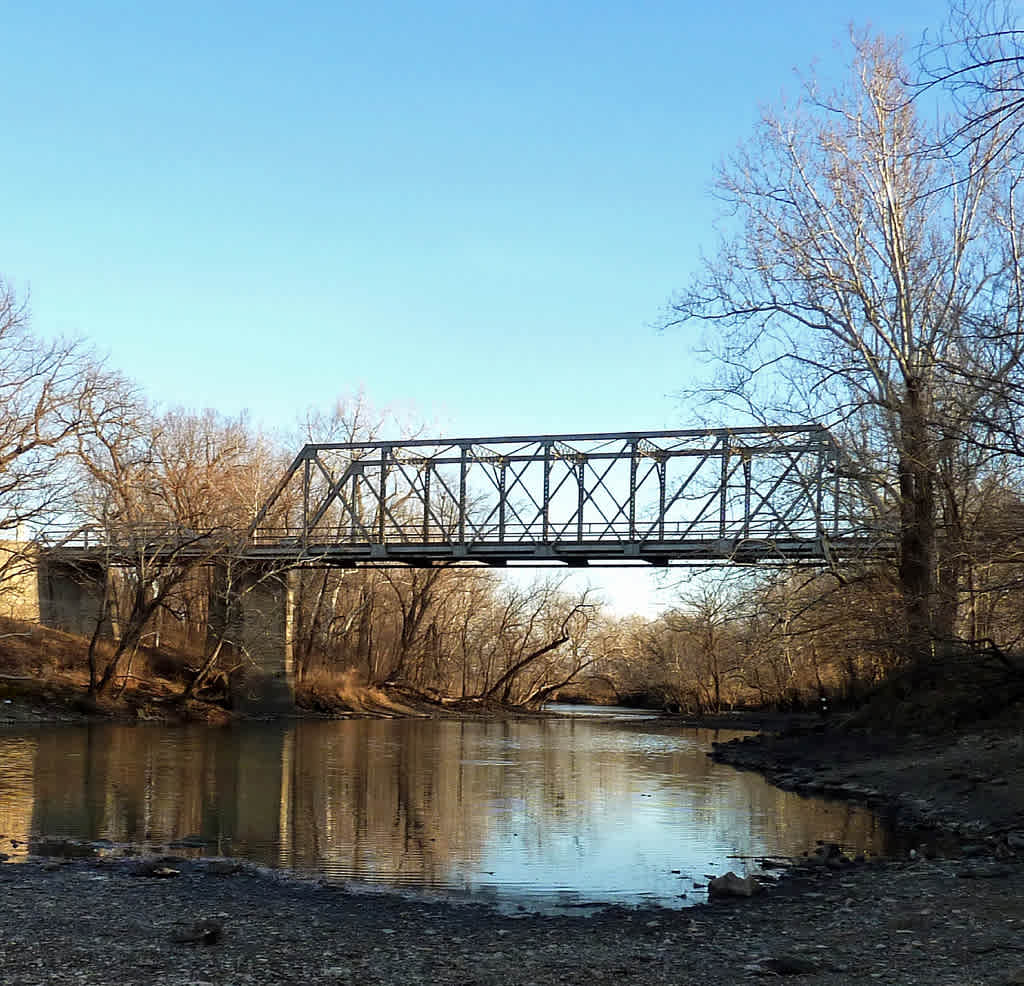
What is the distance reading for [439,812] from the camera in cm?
2028

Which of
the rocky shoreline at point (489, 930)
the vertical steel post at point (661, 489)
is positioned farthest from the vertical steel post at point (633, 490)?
the rocky shoreline at point (489, 930)

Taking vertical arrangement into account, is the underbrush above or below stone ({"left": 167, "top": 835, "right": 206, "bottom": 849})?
above

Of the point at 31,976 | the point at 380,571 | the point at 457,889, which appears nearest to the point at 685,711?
the point at 380,571

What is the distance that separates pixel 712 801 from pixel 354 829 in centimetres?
787

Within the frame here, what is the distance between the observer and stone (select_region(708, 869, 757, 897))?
41.5 feet

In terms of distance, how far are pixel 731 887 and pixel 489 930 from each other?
3.16 meters

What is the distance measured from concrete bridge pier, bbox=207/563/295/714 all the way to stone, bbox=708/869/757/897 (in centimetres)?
3941

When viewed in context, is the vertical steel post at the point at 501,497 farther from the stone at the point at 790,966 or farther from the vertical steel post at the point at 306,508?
the stone at the point at 790,966

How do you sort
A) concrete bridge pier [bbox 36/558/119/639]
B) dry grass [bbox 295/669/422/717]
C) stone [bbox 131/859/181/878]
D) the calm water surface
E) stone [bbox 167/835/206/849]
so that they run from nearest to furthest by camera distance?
stone [bbox 131/859/181/878]
the calm water surface
stone [bbox 167/835/206/849]
dry grass [bbox 295/669/422/717]
concrete bridge pier [bbox 36/558/119/639]

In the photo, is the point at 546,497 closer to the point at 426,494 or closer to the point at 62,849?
the point at 426,494

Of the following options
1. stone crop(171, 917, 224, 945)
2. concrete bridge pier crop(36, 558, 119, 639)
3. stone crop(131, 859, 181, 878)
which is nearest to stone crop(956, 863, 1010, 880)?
stone crop(171, 917, 224, 945)

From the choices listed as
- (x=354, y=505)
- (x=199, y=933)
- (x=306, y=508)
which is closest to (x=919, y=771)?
(x=199, y=933)

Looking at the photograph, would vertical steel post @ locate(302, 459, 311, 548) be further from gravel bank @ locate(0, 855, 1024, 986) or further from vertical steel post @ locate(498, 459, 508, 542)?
gravel bank @ locate(0, 855, 1024, 986)

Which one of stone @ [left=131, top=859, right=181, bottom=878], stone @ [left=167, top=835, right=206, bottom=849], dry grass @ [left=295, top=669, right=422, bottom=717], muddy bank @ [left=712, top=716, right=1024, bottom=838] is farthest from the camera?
dry grass @ [left=295, top=669, right=422, bottom=717]
